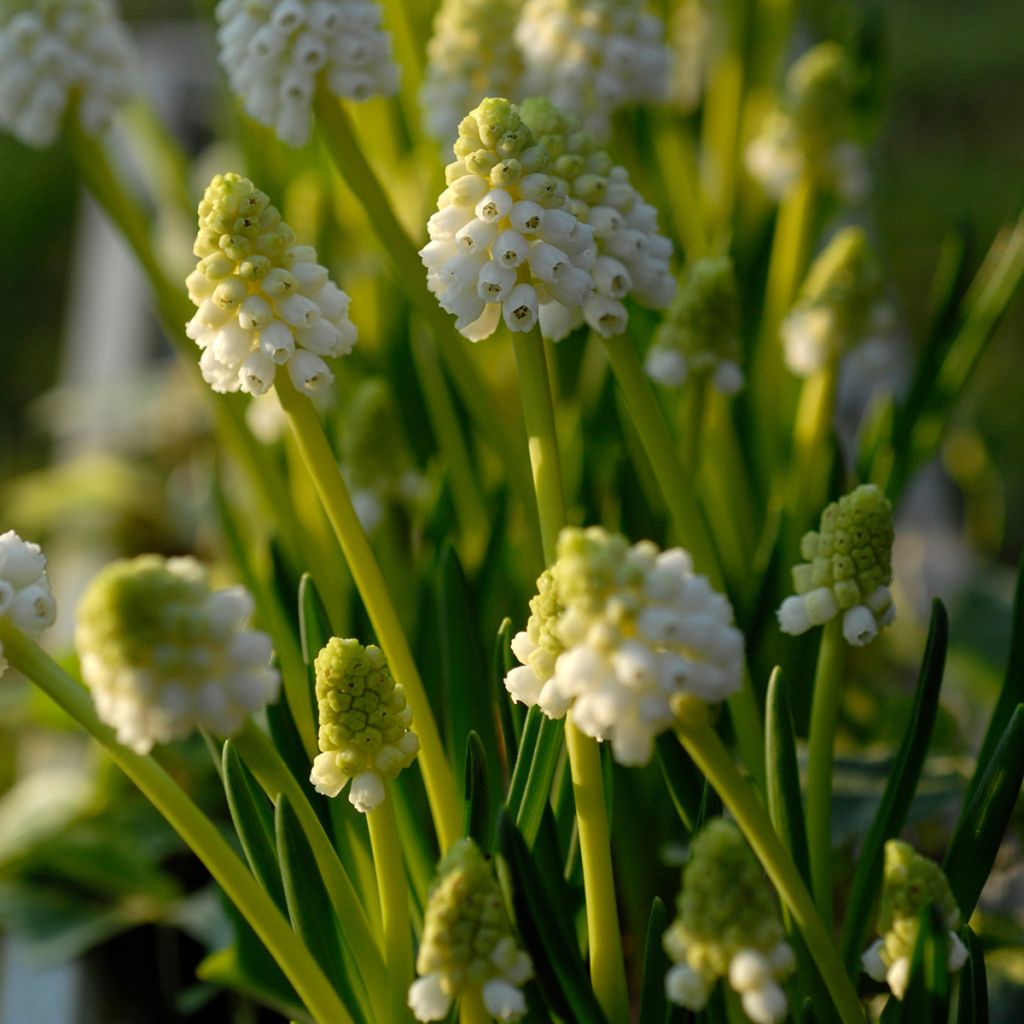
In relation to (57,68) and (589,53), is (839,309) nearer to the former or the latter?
(589,53)

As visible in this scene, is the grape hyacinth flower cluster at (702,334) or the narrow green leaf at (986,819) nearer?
the narrow green leaf at (986,819)

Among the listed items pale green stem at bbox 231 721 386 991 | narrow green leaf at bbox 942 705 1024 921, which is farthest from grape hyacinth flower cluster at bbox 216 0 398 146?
narrow green leaf at bbox 942 705 1024 921

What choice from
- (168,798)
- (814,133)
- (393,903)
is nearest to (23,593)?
(168,798)

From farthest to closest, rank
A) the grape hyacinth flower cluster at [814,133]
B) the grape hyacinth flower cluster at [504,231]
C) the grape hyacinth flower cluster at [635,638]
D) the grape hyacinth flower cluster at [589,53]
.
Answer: the grape hyacinth flower cluster at [814,133] < the grape hyacinth flower cluster at [589,53] < the grape hyacinth flower cluster at [504,231] < the grape hyacinth flower cluster at [635,638]

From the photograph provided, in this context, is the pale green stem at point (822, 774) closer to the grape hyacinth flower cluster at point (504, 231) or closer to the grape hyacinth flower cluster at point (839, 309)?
the grape hyacinth flower cluster at point (504, 231)

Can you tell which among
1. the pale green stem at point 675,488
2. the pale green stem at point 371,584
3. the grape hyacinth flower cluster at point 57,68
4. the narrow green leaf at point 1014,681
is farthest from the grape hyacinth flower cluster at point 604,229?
the grape hyacinth flower cluster at point 57,68

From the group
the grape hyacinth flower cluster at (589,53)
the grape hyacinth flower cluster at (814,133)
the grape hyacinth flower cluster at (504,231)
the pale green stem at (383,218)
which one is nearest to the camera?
the grape hyacinth flower cluster at (504,231)

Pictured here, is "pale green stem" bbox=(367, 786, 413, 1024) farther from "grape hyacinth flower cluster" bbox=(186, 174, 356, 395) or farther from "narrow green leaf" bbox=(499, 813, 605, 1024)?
"grape hyacinth flower cluster" bbox=(186, 174, 356, 395)
